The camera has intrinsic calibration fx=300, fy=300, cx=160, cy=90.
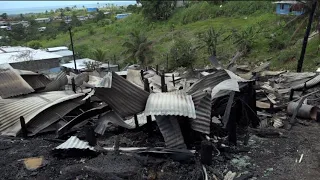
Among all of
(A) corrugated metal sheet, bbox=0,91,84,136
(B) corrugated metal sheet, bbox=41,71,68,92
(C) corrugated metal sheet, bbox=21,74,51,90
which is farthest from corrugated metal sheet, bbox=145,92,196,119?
(C) corrugated metal sheet, bbox=21,74,51,90

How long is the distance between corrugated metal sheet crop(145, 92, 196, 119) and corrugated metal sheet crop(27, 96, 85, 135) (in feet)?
9.41

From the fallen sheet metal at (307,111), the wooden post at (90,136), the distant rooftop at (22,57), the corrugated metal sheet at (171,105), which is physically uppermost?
the corrugated metal sheet at (171,105)

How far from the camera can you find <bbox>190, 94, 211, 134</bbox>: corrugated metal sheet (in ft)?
21.9

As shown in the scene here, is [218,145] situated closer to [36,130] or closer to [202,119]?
[202,119]

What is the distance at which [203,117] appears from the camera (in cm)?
679

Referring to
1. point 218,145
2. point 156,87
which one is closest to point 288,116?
point 218,145

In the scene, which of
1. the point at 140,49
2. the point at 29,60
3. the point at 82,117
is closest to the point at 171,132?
the point at 82,117

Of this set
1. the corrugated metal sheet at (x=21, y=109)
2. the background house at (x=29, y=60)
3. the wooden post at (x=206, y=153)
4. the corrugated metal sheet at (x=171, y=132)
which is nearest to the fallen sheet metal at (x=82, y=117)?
the corrugated metal sheet at (x=21, y=109)

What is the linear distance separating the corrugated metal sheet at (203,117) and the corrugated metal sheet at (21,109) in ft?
12.5

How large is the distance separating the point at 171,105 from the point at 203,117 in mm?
852

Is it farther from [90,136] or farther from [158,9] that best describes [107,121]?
[158,9]

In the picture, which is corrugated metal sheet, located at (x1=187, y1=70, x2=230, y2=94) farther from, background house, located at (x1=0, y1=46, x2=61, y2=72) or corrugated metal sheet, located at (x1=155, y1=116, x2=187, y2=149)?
background house, located at (x1=0, y1=46, x2=61, y2=72)

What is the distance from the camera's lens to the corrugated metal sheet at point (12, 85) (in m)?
9.50

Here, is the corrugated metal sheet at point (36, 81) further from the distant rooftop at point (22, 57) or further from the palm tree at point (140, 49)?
the palm tree at point (140, 49)
